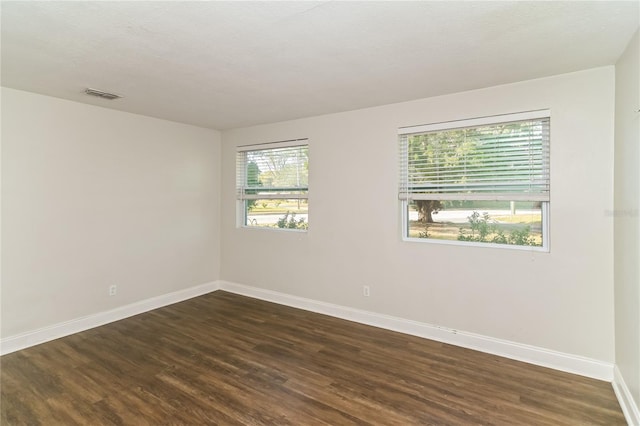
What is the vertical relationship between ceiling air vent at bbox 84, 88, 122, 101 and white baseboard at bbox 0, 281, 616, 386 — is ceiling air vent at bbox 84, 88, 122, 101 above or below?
above

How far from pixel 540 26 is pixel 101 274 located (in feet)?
15.0

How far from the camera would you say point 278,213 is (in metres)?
4.61

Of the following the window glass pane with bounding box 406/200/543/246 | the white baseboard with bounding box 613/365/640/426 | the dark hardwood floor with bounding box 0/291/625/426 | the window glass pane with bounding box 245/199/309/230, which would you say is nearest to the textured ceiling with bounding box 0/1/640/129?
the window glass pane with bounding box 406/200/543/246

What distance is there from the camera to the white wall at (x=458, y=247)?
8.50 feet

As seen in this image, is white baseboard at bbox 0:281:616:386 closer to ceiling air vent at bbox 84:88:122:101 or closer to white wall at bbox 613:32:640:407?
white wall at bbox 613:32:640:407

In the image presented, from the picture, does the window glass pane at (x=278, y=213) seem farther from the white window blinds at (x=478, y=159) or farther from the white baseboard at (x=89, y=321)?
the white window blinds at (x=478, y=159)

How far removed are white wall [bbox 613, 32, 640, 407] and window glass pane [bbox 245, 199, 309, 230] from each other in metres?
3.03

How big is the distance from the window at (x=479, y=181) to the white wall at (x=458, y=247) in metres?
0.11

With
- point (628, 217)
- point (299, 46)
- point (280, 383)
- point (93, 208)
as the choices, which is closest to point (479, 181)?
point (628, 217)

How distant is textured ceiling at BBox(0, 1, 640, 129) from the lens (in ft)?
5.77

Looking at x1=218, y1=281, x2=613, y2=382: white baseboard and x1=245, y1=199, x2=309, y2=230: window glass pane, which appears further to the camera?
x1=245, y1=199, x2=309, y2=230: window glass pane

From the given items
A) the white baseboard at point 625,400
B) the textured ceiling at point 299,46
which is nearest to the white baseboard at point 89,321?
the textured ceiling at point 299,46

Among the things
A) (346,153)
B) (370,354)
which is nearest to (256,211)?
(346,153)

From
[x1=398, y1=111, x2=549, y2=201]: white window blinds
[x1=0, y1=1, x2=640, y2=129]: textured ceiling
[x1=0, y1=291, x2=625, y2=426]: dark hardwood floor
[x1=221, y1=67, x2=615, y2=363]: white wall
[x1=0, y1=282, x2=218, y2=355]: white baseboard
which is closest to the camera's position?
[x1=0, y1=1, x2=640, y2=129]: textured ceiling
